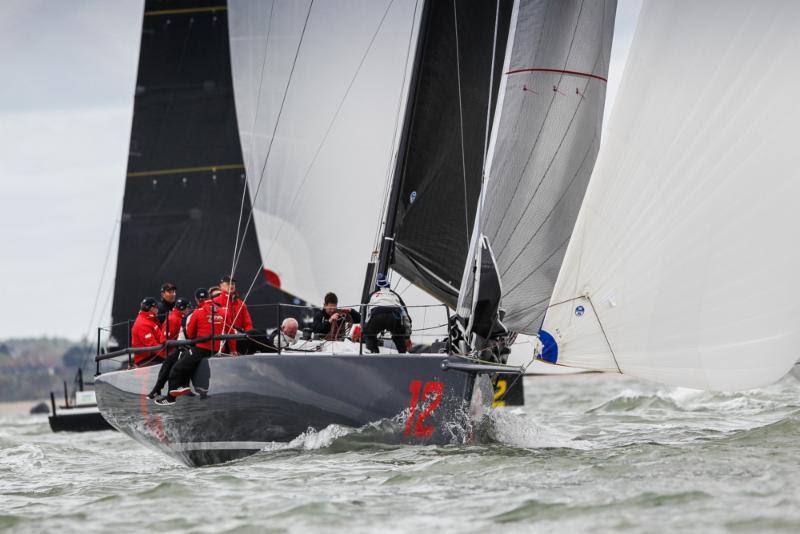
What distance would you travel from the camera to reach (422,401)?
8.66 m

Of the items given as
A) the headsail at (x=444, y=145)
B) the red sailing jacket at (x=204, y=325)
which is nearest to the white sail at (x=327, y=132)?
the headsail at (x=444, y=145)

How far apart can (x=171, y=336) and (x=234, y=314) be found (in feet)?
2.91

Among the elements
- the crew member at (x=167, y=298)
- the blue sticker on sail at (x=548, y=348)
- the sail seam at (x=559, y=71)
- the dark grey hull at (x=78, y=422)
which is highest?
the sail seam at (x=559, y=71)

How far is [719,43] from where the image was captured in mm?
8258

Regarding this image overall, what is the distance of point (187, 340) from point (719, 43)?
471 centimetres

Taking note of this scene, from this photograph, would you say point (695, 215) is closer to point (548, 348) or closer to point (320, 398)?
point (548, 348)

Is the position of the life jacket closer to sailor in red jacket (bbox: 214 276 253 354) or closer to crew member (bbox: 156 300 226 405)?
sailor in red jacket (bbox: 214 276 253 354)

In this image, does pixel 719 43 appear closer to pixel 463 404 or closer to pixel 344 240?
pixel 463 404

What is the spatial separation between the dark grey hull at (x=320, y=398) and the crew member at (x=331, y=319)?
1.24 m

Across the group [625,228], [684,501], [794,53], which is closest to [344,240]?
[625,228]

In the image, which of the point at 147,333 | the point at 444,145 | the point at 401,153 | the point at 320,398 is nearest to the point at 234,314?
the point at 147,333

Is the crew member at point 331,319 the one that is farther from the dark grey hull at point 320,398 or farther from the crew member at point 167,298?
the crew member at point 167,298

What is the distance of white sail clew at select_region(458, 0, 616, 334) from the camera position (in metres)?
10.3

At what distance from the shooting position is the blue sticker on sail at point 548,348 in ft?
28.9
